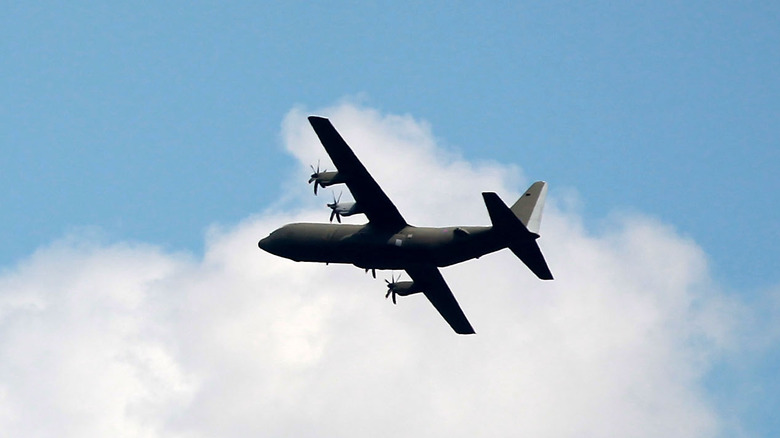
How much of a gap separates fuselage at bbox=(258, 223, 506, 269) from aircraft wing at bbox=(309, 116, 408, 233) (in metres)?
0.54

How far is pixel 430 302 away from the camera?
72438 mm

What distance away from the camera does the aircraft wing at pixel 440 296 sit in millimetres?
69812

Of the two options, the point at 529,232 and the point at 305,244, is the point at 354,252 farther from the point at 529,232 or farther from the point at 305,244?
the point at 529,232

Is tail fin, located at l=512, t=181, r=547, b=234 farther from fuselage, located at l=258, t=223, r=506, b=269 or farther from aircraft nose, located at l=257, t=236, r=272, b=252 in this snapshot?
aircraft nose, located at l=257, t=236, r=272, b=252

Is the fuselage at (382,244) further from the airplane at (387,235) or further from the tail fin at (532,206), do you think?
the tail fin at (532,206)

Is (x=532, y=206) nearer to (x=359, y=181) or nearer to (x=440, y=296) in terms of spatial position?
(x=440, y=296)

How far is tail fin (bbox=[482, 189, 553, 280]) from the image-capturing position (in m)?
63.0

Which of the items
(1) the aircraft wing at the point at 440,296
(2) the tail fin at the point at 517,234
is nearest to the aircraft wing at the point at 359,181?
(1) the aircraft wing at the point at 440,296

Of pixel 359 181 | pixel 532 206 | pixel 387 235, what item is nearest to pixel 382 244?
pixel 387 235

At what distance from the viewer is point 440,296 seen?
71875 millimetres

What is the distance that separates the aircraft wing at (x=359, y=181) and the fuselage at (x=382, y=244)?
21.3 inches

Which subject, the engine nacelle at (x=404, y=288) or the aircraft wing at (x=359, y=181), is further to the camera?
the engine nacelle at (x=404, y=288)

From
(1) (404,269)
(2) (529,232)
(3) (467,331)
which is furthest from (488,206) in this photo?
(3) (467,331)

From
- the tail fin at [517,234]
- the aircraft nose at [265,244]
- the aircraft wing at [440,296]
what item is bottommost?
the tail fin at [517,234]
